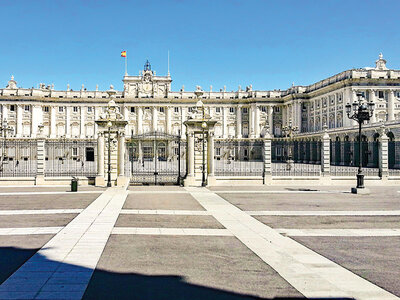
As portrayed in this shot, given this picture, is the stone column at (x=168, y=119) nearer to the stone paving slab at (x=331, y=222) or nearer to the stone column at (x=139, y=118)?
the stone column at (x=139, y=118)

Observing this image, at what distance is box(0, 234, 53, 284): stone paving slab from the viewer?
734 cm

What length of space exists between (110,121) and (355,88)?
166 ft

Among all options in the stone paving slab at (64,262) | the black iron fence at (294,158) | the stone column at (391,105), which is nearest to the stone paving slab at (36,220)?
the stone paving slab at (64,262)

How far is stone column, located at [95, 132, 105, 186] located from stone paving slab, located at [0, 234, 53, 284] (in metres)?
14.1

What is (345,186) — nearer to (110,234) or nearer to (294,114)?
(110,234)

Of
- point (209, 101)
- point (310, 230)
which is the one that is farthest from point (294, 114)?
point (310, 230)

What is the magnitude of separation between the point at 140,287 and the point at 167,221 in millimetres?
5766

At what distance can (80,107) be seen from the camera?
90125 millimetres

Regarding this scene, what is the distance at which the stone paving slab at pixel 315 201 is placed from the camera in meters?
15.4

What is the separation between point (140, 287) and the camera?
255 inches

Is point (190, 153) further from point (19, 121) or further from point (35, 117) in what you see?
point (19, 121)

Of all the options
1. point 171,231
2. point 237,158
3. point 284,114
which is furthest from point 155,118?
point 171,231

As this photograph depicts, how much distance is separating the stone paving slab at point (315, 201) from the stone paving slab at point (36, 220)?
6.26 metres

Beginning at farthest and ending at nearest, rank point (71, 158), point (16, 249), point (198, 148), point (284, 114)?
1. point (284, 114)
2. point (71, 158)
3. point (198, 148)
4. point (16, 249)
